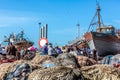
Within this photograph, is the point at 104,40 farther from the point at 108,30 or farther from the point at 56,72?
the point at 56,72

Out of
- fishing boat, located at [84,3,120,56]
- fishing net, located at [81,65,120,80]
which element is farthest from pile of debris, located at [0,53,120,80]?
fishing boat, located at [84,3,120,56]

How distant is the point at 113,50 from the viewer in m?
36.2

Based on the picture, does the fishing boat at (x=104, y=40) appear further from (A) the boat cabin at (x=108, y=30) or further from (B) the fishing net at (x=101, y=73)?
(B) the fishing net at (x=101, y=73)

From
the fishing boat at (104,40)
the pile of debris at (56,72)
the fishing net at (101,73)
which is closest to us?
the pile of debris at (56,72)

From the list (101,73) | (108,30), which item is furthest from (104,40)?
(101,73)

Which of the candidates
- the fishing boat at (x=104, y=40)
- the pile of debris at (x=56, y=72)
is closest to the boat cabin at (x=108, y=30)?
the fishing boat at (x=104, y=40)

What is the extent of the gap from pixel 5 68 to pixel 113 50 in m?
27.6

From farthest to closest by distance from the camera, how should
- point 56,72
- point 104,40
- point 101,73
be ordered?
1. point 104,40
2. point 101,73
3. point 56,72

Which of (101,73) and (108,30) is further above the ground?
(108,30)

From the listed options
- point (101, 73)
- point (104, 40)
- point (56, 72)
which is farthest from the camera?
point (104, 40)

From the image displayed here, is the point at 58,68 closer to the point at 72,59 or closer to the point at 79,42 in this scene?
the point at 72,59

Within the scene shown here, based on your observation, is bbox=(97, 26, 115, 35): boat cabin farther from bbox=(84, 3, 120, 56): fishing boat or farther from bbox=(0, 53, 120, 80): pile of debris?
bbox=(0, 53, 120, 80): pile of debris

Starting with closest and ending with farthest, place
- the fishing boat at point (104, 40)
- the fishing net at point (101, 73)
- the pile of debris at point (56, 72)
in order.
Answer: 1. the pile of debris at point (56, 72)
2. the fishing net at point (101, 73)
3. the fishing boat at point (104, 40)

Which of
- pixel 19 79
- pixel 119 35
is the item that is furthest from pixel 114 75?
pixel 119 35
